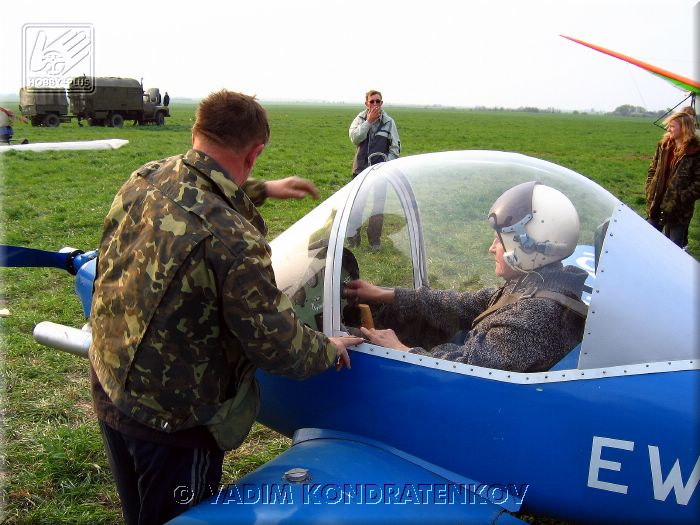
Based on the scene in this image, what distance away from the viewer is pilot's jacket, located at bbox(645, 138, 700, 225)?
684 centimetres

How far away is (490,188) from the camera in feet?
8.94

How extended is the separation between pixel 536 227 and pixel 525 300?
0.30 m

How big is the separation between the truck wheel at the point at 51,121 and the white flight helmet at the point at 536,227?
122ft

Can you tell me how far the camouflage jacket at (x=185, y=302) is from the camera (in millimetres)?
1992

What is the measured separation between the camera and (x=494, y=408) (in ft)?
7.38

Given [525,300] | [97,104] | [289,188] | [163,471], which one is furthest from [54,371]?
[97,104]

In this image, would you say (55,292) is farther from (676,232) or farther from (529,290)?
(676,232)

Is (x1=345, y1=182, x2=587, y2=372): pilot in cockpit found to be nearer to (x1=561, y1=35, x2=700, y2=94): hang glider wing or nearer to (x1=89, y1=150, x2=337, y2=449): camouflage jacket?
(x1=89, y1=150, x2=337, y2=449): camouflage jacket

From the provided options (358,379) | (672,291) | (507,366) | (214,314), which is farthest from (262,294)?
(672,291)

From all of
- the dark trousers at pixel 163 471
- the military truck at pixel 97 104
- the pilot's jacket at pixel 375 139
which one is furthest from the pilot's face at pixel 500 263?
the military truck at pixel 97 104

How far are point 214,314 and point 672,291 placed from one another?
1.64 meters

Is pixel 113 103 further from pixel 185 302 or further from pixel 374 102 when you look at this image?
pixel 185 302

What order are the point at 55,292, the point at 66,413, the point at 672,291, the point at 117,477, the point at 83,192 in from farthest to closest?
the point at 83,192, the point at 55,292, the point at 66,413, the point at 117,477, the point at 672,291

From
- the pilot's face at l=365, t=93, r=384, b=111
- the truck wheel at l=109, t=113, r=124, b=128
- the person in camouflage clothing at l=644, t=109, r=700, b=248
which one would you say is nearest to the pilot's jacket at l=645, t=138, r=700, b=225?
the person in camouflage clothing at l=644, t=109, r=700, b=248
